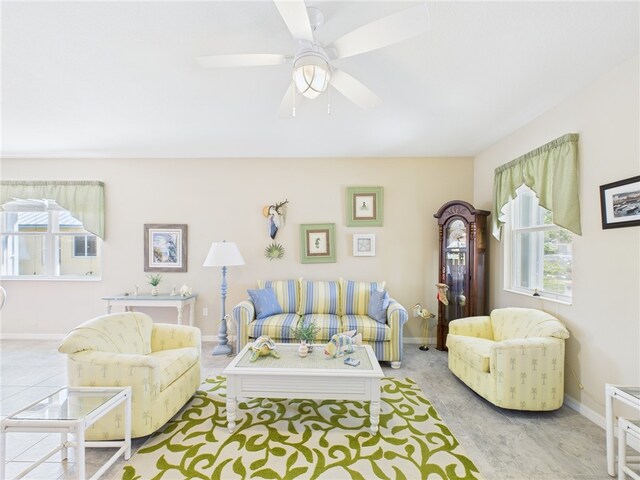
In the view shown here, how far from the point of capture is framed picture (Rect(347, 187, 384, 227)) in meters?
4.25

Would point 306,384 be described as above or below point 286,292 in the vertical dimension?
below

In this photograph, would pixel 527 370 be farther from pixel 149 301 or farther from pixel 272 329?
pixel 149 301

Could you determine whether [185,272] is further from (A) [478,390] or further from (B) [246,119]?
(A) [478,390]

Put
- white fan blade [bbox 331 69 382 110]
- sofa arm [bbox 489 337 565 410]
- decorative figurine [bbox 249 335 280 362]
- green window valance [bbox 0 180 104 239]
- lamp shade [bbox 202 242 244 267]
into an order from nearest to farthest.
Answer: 1. white fan blade [bbox 331 69 382 110]
2. sofa arm [bbox 489 337 565 410]
3. decorative figurine [bbox 249 335 280 362]
4. lamp shade [bbox 202 242 244 267]
5. green window valance [bbox 0 180 104 239]

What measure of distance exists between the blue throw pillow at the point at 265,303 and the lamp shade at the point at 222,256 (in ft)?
1.51

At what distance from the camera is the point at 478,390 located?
258 cm

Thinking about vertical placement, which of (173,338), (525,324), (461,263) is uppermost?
(461,263)

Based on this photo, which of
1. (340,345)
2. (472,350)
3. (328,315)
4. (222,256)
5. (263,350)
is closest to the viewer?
(263,350)

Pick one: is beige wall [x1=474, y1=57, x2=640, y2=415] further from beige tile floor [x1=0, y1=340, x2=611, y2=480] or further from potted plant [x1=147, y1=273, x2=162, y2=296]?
potted plant [x1=147, y1=273, x2=162, y2=296]

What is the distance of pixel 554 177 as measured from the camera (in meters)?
2.62

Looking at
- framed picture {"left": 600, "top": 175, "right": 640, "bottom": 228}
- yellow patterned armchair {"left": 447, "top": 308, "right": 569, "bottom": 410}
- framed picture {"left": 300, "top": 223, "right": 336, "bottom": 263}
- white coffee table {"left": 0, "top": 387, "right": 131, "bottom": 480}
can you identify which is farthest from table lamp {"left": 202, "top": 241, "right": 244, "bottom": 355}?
framed picture {"left": 600, "top": 175, "right": 640, "bottom": 228}

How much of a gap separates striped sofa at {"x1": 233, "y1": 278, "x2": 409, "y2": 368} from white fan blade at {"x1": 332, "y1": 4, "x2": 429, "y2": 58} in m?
2.69

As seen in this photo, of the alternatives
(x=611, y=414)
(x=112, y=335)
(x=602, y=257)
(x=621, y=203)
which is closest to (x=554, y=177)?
(x=621, y=203)

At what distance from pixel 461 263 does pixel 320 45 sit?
10.1 ft
